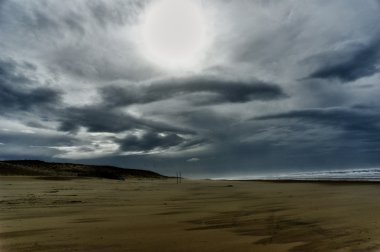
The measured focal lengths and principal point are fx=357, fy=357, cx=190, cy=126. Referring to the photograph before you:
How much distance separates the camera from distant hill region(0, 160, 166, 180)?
57.1m

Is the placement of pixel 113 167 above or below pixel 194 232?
above

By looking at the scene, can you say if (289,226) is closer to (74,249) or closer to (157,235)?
(157,235)

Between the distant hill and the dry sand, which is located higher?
the distant hill

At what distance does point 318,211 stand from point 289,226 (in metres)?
3.80

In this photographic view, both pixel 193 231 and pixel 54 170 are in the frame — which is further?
pixel 54 170

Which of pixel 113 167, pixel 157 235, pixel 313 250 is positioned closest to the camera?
pixel 313 250

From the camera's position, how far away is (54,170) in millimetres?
70188

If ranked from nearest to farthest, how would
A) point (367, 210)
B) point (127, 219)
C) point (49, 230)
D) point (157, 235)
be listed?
point (157, 235), point (49, 230), point (127, 219), point (367, 210)

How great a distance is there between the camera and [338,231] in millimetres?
8688

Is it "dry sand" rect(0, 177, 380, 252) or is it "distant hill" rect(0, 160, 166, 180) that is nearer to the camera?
"dry sand" rect(0, 177, 380, 252)

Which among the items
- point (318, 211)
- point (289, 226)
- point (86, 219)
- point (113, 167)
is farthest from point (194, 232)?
point (113, 167)

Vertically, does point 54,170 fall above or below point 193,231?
above

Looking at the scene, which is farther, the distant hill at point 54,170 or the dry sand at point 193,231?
the distant hill at point 54,170

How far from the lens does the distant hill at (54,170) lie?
57.1m
